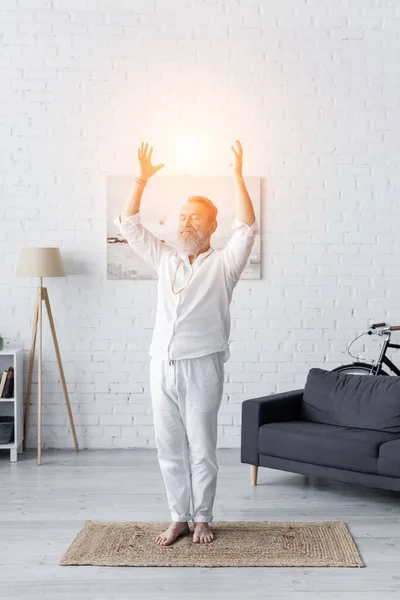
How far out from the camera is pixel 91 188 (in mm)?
5926

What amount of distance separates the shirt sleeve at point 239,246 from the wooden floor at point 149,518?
4.48ft

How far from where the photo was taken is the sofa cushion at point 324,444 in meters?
4.44

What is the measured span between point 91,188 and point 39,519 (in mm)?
2607

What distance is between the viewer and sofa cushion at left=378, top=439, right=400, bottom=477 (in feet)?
14.1

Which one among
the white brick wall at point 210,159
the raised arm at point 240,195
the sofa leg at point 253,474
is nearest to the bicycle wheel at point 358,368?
the white brick wall at point 210,159

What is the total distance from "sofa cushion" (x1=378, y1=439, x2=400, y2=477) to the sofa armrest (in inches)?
31.3

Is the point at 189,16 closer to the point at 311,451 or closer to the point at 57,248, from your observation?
the point at 57,248

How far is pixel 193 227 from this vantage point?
150 inches

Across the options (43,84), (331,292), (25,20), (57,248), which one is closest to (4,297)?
(57,248)

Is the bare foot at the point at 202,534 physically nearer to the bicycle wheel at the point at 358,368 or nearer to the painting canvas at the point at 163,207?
the bicycle wheel at the point at 358,368

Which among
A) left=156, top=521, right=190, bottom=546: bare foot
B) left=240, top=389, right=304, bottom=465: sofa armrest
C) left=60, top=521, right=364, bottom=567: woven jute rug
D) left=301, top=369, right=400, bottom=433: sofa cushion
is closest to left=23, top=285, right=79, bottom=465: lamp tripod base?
left=240, top=389, right=304, bottom=465: sofa armrest

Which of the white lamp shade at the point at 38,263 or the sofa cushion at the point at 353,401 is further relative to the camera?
the white lamp shade at the point at 38,263

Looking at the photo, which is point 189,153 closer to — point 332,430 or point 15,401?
point 15,401

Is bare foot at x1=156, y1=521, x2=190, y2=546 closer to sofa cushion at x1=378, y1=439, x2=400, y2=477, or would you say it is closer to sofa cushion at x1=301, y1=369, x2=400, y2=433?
sofa cushion at x1=378, y1=439, x2=400, y2=477
